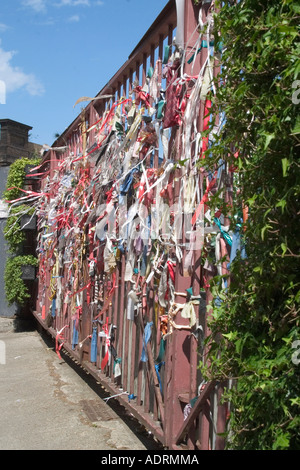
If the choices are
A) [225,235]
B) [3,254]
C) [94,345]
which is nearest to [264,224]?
[225,235]

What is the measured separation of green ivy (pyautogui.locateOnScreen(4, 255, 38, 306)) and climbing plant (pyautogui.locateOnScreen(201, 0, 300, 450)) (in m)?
8.40

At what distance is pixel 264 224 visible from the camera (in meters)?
1.57

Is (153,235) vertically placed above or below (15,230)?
below

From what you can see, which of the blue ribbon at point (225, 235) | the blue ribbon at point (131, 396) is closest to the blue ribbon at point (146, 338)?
the blue ribbon at point (131, 396)

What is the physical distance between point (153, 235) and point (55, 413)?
7.74 ft

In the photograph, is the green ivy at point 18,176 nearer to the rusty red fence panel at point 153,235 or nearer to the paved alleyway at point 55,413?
the paved alleyway at point 55,413

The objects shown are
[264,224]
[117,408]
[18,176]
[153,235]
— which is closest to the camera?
[264,224]

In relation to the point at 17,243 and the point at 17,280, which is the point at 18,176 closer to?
the point at 17,243

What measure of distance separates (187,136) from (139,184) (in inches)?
34.4

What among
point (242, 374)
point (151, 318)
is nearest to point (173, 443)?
point (151, 318)

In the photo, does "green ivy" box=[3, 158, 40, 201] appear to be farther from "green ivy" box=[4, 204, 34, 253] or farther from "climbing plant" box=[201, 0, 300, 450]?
"climbing plant" box=[201, 0, 300, 450]

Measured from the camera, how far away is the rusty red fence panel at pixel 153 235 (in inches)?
109

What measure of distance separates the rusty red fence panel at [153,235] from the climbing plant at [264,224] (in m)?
0.56
